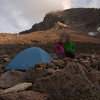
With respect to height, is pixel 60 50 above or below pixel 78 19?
below

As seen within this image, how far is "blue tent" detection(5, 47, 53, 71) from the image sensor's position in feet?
36.6

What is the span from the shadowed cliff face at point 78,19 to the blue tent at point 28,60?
162 feet

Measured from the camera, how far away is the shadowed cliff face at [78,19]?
209ft

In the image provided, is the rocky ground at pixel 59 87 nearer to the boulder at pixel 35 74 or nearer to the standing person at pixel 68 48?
the boulder at pixel 35 74

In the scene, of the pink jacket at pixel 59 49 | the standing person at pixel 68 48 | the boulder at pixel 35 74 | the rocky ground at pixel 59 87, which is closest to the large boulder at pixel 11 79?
the rocky ground at pixel 59 87

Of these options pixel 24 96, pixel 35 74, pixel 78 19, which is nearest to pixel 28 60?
pixel 35 74

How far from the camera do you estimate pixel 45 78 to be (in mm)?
7488

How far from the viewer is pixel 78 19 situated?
67.6 m

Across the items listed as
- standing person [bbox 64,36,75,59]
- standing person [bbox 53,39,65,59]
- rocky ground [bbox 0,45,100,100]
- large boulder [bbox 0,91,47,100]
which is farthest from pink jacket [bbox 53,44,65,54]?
large boulder [bbox 0,91,47,100]

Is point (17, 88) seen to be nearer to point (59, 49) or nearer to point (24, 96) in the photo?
point (24, 96)

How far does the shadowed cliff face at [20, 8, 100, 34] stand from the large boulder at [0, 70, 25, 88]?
52618mm

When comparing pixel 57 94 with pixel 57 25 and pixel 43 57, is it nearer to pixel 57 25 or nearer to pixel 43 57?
pixel 43 57

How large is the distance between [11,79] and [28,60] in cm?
291

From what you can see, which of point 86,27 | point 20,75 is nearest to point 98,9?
point 86,27
